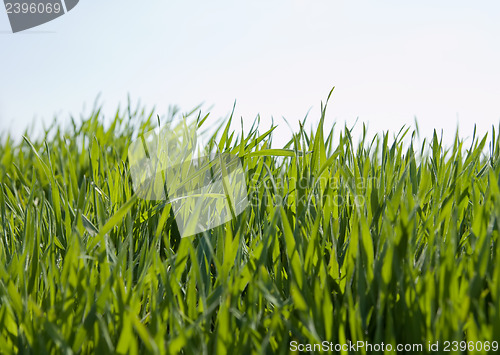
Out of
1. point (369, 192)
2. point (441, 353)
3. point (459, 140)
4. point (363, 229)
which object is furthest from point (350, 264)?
point (459, 140)

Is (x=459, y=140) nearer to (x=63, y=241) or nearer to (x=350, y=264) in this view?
(x=350, y=264)

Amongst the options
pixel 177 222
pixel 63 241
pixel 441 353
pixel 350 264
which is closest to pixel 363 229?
pixel 350 264

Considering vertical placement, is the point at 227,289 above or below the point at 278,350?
above

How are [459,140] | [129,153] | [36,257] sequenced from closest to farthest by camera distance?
[36,257] < [459,140] < [129,153]

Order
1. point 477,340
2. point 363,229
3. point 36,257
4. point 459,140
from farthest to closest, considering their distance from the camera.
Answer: point 459,140, point 36,257, point 363,229, point 477,340

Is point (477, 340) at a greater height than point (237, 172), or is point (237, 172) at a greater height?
point (237, 172)

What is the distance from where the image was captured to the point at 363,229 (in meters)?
0.63

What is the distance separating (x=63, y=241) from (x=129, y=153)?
563mm

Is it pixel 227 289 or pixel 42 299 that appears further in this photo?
pixel 42 299

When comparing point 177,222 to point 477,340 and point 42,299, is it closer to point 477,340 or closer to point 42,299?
point 42,299

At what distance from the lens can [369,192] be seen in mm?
903

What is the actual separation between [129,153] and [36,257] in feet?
2.38

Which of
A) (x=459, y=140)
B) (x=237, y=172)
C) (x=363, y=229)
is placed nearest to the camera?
(x=363, y=229)

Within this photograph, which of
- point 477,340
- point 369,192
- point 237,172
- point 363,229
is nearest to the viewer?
point 477,340
